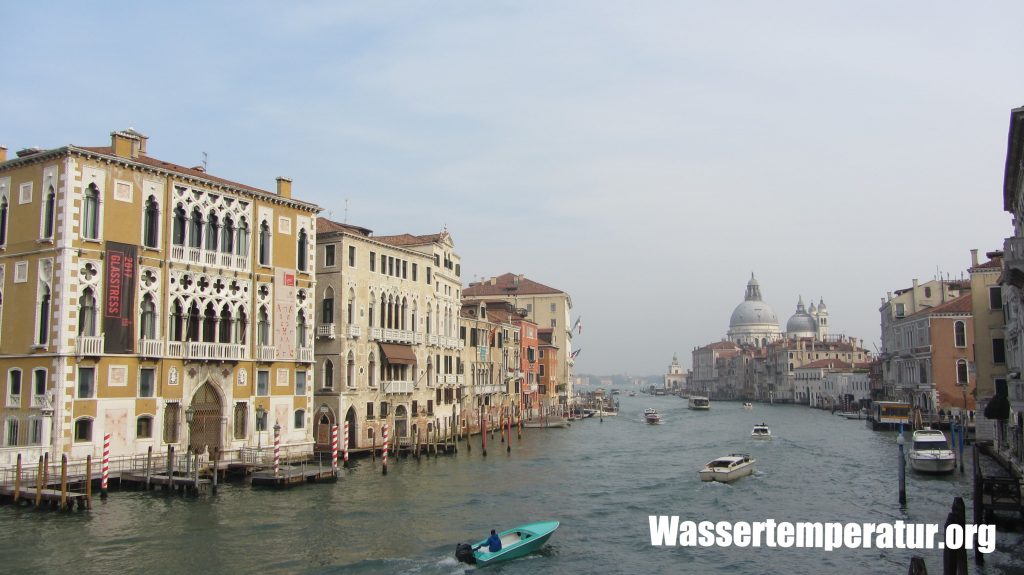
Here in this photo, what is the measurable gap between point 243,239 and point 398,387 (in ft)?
42.9

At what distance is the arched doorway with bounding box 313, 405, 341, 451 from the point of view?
125 feet

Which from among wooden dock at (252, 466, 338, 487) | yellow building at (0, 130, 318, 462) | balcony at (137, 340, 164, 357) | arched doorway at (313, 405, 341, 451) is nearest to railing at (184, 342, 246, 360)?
yellow building at (0, 130, 318, 462)

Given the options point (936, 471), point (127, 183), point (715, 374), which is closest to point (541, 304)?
point (936, 471)

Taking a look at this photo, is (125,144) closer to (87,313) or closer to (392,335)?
(87,313)

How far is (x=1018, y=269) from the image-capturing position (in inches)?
904

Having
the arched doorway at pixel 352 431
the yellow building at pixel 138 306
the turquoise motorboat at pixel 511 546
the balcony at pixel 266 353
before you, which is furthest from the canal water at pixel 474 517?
the balcony at pixel 266 353

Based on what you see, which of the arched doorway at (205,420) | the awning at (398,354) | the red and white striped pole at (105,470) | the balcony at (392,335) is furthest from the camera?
the awning at (398,354)

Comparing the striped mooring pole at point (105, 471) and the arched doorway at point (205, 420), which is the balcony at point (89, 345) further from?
the arched doorway at point (205, 420)

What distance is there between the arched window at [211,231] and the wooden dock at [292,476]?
8791mm

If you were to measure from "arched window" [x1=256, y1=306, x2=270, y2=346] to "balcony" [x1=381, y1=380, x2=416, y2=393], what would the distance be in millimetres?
9183

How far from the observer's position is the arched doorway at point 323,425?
38.2 metres

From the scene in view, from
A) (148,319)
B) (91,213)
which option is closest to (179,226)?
(91,213)

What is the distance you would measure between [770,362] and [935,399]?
3459 inches

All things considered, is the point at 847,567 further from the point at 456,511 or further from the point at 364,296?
the point at 364,296
